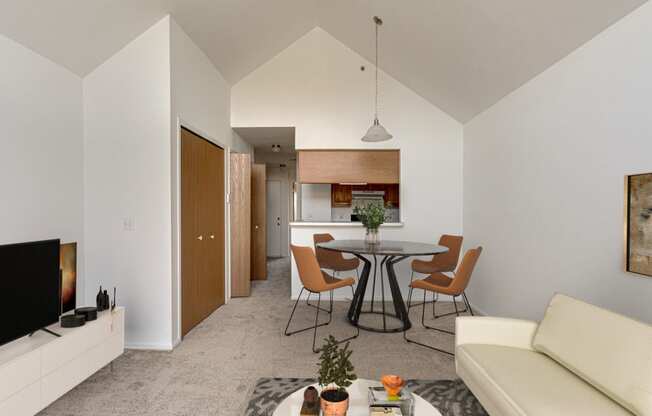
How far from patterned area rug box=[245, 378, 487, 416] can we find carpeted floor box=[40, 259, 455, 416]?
0.08 metres

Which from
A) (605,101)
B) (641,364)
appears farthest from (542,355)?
(605,101)

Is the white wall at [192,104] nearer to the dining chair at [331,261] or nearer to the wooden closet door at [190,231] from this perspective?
the wooden closet door at [190,231]

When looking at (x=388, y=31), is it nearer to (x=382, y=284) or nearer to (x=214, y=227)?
(x=382, y=284)

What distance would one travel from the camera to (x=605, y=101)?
7.77 ft

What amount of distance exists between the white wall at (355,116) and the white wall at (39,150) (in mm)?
2294

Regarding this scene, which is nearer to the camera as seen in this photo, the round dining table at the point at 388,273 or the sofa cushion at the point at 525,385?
the sofa cushion at the point at 525,385

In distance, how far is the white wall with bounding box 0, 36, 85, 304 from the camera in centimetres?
251

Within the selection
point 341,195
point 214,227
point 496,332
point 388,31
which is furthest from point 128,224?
point 341,195

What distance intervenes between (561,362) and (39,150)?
12.5ft

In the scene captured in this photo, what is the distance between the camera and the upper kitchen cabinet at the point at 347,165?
16.6 feet

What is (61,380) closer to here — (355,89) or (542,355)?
(542,355)

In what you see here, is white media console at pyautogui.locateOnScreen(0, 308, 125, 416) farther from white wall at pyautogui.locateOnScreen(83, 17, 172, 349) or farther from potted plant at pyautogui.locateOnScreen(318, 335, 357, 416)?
potted plant at pyautogui.locateOnScreen(318, 335, 357, 416)

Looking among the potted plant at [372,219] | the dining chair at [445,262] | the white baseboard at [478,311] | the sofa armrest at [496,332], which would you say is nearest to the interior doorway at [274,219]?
the dining chair at [445,262]

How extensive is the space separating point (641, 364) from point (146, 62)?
399cm
